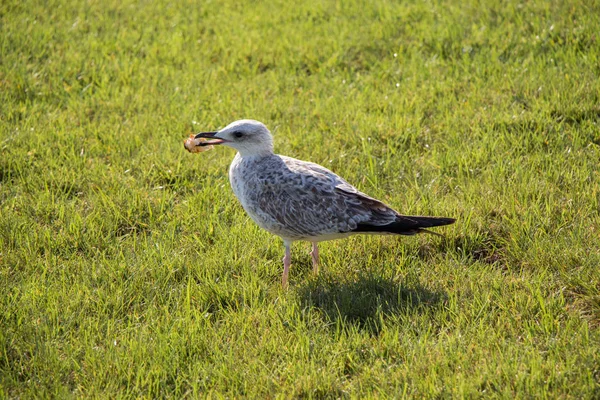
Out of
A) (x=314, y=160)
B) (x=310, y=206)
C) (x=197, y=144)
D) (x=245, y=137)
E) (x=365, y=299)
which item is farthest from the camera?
(x=314, y=160)

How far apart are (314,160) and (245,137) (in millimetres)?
1551

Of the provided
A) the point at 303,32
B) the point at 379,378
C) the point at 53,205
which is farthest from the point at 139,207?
the point at 303,32

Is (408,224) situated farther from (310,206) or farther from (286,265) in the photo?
(286,265)

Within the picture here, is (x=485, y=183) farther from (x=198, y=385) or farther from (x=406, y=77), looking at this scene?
(x=198, y=385)

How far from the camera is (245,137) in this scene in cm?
624

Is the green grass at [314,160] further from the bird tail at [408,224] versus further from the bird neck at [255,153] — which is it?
the bird neck at [255,153]

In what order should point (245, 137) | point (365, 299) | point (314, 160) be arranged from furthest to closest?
point (314, 160), point (245, 137), point (365, 299)

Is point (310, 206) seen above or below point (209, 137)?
below

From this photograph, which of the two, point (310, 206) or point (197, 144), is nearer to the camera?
point (310, 206)

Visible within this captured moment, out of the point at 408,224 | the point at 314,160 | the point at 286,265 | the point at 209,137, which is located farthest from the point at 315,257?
the point at 314,160

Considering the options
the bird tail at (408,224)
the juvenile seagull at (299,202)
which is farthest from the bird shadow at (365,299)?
the bird tail at (408,224)

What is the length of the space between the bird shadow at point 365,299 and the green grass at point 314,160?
20mm

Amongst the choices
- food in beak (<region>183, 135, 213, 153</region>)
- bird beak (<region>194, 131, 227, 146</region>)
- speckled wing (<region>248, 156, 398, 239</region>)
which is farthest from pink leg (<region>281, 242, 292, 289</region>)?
food in beak (<region>183, 135, 213, 153</region>)

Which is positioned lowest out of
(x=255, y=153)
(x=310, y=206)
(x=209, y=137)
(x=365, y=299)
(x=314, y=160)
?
(x=365, y=299)
